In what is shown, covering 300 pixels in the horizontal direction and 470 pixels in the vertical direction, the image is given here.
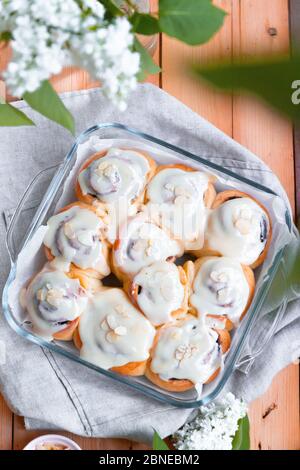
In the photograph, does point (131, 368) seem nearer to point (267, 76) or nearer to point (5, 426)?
point (5, 426)

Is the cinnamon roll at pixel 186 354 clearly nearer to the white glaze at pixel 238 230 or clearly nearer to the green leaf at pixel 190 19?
the white glaze at pixel 238 230

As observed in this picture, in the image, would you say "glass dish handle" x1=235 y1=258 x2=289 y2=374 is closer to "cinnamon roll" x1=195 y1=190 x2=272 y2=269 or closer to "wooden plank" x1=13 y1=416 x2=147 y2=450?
"cinnamon roll" x1=195 y1=190 x2=272 y2=269

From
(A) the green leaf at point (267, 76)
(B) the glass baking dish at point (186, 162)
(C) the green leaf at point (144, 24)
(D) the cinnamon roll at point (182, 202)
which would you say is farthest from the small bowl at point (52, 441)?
(A) the green leaf at point (267, 76)

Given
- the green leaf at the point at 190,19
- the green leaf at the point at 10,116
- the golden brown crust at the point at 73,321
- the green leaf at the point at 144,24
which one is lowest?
the golden brown crust at the point at 73,321

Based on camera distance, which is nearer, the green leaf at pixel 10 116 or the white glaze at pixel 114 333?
the green leaf at pixel 10 116

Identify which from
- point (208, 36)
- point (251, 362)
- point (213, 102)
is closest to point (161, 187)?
point (213, 102)

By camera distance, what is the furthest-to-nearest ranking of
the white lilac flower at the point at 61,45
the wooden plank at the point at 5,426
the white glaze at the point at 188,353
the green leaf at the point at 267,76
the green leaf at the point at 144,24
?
1. the wooden plank at the point at 5,426
2. the white glaze at the point at 188,353
3. the green leaf at the point at 144,24
4. the white lilac flower at the point at 61,45
5. the green leaf at the point at 267,76
